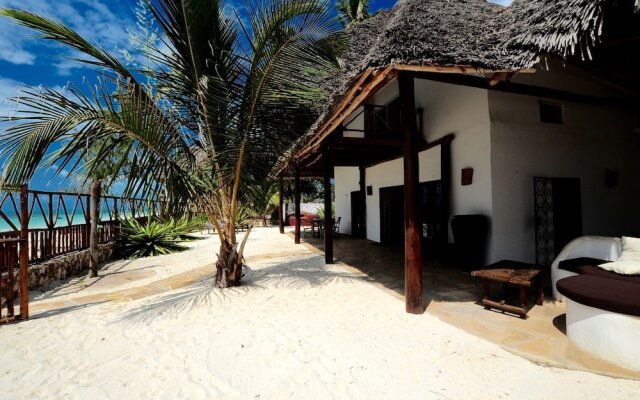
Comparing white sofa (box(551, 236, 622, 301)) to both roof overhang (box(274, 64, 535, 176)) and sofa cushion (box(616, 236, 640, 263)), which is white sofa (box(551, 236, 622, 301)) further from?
roof overhang (box(274, 64, 535, 176))

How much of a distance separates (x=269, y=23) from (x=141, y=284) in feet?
17.2

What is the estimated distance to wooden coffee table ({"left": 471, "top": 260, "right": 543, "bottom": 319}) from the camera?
349 centimetres

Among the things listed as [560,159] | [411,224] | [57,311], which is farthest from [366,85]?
[57,311]

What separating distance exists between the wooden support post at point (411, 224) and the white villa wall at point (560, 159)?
2472mm

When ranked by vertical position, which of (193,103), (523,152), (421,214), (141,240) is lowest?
(141,240)

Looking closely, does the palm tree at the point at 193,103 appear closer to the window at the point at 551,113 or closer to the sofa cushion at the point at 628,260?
the sofa cushion at the point at 628,260

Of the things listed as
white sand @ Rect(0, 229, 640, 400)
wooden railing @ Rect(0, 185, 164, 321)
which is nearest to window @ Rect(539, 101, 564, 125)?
white sand @ Rect(0, 229, 640, 400)

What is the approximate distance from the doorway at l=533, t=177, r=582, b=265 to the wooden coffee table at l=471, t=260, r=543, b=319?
2.42 metres

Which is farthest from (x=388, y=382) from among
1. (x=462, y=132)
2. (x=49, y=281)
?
(x=49, y=281)

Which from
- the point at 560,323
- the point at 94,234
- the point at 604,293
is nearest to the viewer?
the point at 604,293

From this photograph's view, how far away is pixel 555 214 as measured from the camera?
20.0 ft

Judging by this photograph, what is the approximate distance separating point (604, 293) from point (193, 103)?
5.22 m

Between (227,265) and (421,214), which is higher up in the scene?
(421,214)

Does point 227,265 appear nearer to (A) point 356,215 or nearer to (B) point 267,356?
(B) point 267,356
